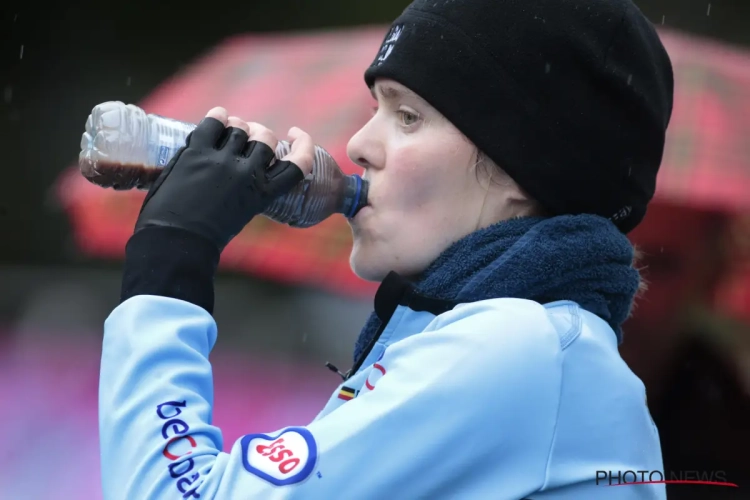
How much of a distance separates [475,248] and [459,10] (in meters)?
0.36

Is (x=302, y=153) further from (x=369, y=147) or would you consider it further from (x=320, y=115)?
(x=320, y=115)

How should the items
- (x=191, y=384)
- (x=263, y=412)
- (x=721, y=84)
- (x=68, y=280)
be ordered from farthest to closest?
(x=68, y=280)
(x=263, y=412)
(x=721, y=84)
(x=191, y=384)

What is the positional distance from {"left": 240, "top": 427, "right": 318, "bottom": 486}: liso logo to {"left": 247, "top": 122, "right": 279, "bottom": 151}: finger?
16.3 inches

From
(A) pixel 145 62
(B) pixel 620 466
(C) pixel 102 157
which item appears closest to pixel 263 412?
(A) pixel 145 62

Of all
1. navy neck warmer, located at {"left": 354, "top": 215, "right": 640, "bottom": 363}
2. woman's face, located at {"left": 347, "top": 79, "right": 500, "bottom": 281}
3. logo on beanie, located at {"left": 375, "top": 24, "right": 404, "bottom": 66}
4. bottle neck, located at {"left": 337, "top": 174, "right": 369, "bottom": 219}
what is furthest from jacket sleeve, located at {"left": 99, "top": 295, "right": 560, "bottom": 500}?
logo on beanie, located at {"left": 375, "top": 24, "right": 404, "bottom": 66}

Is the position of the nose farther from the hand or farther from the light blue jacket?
the light blue jacket

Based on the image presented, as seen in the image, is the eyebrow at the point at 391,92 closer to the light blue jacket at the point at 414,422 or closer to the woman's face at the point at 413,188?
the woman's face at the point at 413,188

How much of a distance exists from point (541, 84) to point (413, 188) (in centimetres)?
24

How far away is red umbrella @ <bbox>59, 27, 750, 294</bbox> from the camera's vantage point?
2678 millimetres

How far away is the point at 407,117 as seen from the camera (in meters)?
1.19

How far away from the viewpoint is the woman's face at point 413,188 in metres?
1.14

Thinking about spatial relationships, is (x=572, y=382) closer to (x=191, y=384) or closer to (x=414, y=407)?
(x=414, y=407)

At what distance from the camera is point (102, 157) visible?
1146 mm

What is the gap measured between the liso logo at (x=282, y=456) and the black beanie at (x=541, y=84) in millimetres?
505
